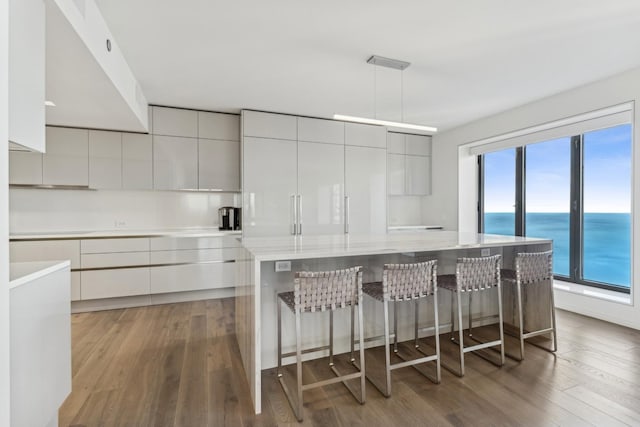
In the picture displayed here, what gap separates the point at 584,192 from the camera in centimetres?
383

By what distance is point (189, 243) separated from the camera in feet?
13.0

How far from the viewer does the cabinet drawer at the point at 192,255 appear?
3.83m

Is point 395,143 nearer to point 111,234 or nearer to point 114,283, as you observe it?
point 111,234

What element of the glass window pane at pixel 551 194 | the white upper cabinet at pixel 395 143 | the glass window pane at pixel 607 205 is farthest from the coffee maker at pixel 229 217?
the glass window pane at pixel 607 205

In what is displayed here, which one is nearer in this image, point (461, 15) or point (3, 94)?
point (3, 94)

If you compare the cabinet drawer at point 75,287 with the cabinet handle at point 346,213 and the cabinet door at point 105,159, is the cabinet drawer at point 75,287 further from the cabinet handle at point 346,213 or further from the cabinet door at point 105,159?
the cabinet handle at point 346,213

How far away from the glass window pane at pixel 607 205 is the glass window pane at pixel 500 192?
3.06 ft

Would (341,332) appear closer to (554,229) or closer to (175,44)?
(175,44)

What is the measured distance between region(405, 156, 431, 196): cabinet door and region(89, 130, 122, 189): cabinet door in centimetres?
450

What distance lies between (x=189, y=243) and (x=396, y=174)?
3.63m

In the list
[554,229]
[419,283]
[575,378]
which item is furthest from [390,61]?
[554,229]

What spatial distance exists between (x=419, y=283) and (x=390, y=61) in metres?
2.00

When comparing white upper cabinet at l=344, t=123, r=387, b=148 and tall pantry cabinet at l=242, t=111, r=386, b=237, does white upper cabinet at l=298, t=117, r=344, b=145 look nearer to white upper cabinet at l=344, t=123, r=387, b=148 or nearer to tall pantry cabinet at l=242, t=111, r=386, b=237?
tall pantry cabinet at l=242, t=111, r=386, b=237

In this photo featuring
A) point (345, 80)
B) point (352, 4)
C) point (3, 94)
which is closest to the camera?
point (3, 94)
